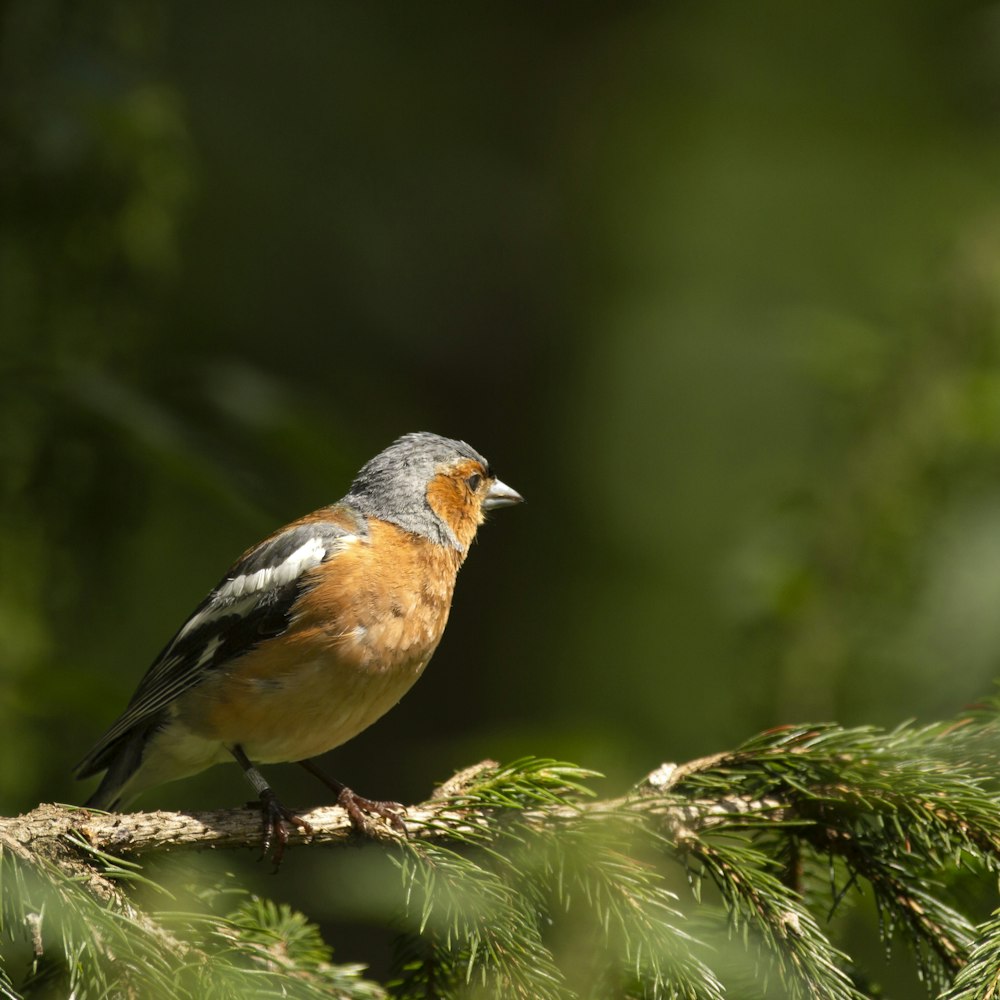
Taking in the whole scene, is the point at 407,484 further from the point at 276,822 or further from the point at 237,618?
the point at 276,822

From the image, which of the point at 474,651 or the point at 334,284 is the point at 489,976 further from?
the point at 334,284

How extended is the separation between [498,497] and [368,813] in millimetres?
1863

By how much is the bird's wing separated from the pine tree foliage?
3.39 ft

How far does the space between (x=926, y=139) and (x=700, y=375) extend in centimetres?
306

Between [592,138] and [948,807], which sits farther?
[592,138]

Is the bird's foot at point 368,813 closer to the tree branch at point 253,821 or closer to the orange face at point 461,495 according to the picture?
the tree branch at point 253,821

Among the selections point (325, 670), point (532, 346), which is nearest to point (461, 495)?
point (325, 670)

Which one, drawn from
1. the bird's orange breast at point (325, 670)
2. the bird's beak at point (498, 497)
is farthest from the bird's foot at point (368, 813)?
the bird's beak at point (498, 497)

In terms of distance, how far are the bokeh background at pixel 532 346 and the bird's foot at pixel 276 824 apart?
26cm

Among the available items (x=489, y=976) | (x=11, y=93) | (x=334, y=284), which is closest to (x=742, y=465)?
(x=334, y=284)

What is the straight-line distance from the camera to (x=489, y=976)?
8.00ft

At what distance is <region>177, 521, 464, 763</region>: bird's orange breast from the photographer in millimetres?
3617

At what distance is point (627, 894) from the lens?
248cm

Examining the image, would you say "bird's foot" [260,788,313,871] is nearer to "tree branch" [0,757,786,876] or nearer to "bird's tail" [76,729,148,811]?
"tree branch" [0,757,786,876]
